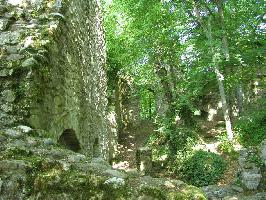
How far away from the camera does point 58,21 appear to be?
177 inches

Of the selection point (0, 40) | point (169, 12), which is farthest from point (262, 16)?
point (0, 40)

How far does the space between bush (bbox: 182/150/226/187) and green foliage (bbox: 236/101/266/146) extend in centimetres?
187

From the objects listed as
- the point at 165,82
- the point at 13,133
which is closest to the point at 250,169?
the point at 165,82

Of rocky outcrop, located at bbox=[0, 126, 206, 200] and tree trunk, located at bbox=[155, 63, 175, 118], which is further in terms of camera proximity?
tree trunk, located at bbox=[155, 63, 175, 118]

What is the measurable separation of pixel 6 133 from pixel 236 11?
14.5 m

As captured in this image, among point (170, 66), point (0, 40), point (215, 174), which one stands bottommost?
point (215, 174)

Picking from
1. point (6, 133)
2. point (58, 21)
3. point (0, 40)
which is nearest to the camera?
point (6, 133)

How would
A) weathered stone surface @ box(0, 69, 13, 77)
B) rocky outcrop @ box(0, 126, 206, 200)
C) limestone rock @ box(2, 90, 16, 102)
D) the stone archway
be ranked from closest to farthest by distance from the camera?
rocky outcrop @ box(0, 126, 206, 200) → limestone rock @ box(2, 90, 16, 102) → weathered stone surface @ box(0, 69, 13, 77) → the stone archway

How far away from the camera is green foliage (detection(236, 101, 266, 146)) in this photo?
13344 millimetres

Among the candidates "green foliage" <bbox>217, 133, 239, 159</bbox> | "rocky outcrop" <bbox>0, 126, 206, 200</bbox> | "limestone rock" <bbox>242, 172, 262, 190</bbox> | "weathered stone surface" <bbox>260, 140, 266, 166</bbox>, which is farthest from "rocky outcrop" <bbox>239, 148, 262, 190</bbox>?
"rocky outcrop" <bbox>0, 126, 206, 200</bbox>

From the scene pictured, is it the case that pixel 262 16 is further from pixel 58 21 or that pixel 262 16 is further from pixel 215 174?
pixel 58 21

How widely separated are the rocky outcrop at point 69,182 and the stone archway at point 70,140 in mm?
2519

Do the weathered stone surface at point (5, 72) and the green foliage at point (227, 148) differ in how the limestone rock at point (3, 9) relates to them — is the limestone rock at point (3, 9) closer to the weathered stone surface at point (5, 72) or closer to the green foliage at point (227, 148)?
the weathered stone surface at point (5, 72)

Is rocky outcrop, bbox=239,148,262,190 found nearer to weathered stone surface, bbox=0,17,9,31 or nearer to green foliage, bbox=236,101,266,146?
green foliage, bbox=236,101,266,146
